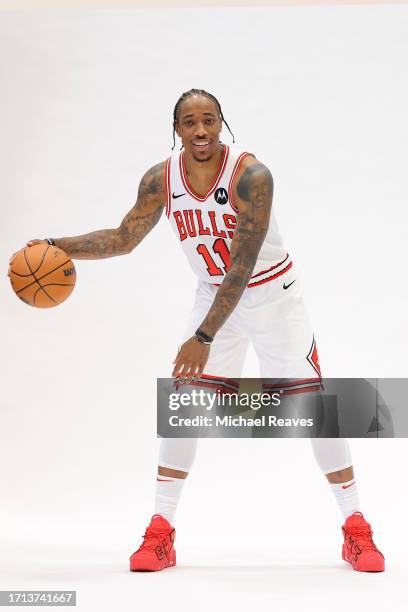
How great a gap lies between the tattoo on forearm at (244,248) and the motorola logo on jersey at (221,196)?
6.1 inches

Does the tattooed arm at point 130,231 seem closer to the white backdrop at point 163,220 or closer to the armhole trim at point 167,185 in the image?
the armhole trim at point 167,185

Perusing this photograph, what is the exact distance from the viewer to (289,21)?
692 cm

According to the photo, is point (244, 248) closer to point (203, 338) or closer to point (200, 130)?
point (203, 338)

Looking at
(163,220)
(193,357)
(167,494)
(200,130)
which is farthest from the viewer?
(163,220)

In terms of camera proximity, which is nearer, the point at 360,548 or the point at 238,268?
the point at 238,268

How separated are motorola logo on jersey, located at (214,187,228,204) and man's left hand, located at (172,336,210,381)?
2.17 feet

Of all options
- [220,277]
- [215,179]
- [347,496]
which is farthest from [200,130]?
[347,496]

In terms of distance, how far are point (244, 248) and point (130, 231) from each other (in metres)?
0.68

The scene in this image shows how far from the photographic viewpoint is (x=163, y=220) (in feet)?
22.7

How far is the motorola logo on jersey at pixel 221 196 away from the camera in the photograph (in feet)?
15.5

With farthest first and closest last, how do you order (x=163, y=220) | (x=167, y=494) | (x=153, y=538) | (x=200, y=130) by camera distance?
(x=163, y=220)
(x=167, y=494)
(x=153, y=538)
(x=200, y=130)

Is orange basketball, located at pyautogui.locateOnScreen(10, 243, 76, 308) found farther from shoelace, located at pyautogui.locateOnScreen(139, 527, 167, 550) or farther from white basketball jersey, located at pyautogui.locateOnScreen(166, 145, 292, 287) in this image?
shoelace, located at pyautogui.locateOnScreen(139, 527, 167, 550)

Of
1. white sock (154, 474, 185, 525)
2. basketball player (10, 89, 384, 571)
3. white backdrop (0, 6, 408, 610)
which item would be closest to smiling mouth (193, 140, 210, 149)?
basketball player (10, 89, 384, 571)

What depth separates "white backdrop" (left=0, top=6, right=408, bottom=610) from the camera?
632cm
